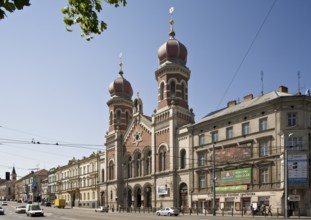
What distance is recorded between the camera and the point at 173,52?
215ft

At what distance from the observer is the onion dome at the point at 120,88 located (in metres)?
81.1

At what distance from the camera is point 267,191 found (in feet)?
147

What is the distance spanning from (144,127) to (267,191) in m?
28.2

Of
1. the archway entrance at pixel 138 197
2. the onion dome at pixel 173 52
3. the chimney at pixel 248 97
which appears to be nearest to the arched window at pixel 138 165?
the archway entrance at pixel 138 197

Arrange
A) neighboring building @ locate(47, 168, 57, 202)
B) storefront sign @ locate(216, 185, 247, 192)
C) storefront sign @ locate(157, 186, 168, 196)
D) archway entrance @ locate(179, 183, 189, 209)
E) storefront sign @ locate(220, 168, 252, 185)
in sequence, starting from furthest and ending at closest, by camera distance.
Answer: neighboring building @ locate(47, 168, 57, 202) < storefront sign @ locate(157, 186, 168, 196) < archway entrance @ locate(179, 183, 189, 209) < storefront sign @ locate(216, 185, 247, 192) < storefront sign @ locate(220, 168, 252, 185)

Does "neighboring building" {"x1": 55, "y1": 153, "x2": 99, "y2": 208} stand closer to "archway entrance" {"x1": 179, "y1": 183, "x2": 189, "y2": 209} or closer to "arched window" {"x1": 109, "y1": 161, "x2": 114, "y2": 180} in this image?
"arched window" {"x1": 109, "y1": 161, "x2": 114, "y2": 180}

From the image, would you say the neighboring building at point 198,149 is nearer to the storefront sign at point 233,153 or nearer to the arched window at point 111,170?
the arched window at point 111,170

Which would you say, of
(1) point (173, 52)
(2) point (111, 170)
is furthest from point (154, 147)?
(2) point (111, 170)

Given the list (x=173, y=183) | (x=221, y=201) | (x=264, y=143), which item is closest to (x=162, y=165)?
(x=173, y=183)

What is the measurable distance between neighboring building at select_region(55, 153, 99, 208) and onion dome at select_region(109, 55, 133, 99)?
13.6m

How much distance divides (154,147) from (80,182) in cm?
3599

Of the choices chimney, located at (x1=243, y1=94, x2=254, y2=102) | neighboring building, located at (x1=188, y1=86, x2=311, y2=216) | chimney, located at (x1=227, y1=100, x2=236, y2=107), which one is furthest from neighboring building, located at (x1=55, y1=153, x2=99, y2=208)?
chimney, located at (x1=243, y1=94, x2=254, y2=102)

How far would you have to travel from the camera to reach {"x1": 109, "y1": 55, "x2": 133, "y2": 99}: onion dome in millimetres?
81125

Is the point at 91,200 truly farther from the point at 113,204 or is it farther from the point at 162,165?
the point at 162,165
